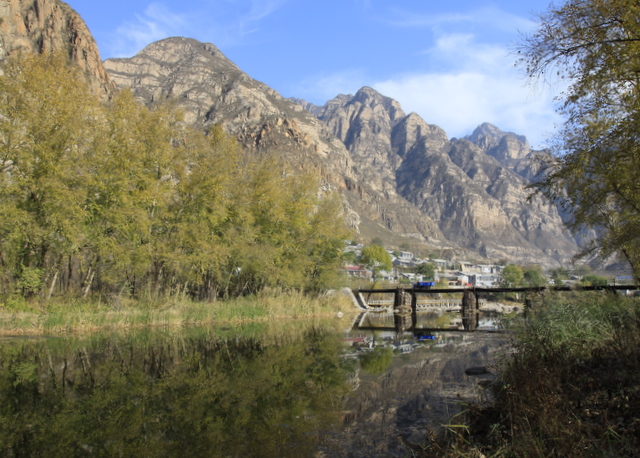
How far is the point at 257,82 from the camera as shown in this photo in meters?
192

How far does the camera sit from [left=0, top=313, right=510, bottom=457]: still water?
6690 millimetres

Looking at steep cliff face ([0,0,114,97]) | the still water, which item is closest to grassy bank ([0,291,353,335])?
the still water

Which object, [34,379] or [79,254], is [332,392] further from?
[79,254]

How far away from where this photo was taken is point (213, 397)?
920 cm

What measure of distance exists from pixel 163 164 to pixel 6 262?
8140 mm

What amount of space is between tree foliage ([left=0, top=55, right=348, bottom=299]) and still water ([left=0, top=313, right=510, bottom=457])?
5.14 meters

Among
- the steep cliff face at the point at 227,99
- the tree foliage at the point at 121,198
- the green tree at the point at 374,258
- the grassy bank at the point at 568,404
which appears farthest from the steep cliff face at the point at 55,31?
the grassy bank at the point at 568,404

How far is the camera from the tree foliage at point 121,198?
18.1 meters

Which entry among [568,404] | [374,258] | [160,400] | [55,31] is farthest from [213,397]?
[55,31]

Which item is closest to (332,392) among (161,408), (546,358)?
(161,408)

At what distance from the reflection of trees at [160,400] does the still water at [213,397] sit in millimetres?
25

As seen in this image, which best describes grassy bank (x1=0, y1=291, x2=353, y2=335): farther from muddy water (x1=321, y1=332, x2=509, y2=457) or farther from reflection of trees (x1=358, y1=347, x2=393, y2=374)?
muddy water (x1=321, y1=332, x2=509, y2=457)

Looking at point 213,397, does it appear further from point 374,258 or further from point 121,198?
point 374,258

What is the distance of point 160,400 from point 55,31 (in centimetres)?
13517
